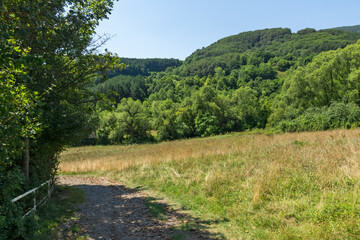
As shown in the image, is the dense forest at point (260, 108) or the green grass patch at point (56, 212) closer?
the green grass patch at point (56, 212)

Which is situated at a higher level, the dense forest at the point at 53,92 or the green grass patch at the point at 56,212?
the dense forest at the point at 53,92

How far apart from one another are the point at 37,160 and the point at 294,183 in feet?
32.9

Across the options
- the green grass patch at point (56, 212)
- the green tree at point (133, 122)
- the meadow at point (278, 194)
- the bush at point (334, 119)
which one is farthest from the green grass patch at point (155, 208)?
the green tree at point (133, 122)

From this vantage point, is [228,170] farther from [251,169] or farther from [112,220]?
[112,220]

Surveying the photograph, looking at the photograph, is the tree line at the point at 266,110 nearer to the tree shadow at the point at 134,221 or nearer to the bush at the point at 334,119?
the bush at the point at 334,119

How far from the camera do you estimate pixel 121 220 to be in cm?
738

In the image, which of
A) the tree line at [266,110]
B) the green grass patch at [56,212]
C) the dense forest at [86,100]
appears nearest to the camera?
A: the dense forest at [86,100]

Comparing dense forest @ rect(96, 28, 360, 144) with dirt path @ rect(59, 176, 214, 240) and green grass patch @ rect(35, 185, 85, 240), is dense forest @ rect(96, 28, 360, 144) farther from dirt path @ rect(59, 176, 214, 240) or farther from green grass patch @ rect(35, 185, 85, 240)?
green grass patch @ rect(35, 185, 85, 240)

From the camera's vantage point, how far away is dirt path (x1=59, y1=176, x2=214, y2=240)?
6.08 metres

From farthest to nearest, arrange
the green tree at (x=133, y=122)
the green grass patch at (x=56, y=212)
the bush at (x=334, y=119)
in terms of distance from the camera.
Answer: the green tree at (x=133, y=122), the bush at (x=334, y=119), the green grass patch at (x=56, y=212)

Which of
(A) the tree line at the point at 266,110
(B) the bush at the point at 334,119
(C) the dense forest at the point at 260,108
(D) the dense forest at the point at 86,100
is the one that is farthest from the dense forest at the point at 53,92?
(B) the bush at the point at 334,119

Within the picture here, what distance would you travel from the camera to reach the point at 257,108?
246 ft

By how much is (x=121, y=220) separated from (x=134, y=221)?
514 mm

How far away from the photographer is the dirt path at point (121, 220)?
608 cm
